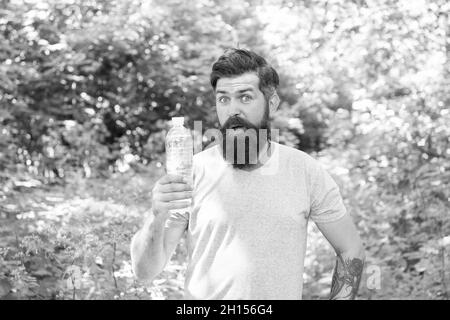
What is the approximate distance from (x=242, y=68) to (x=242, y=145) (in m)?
0.31

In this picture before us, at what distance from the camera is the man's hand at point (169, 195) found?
2.48m

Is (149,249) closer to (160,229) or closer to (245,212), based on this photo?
(160,229)

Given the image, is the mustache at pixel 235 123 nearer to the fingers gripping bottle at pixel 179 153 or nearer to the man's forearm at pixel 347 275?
the fingers gripping bottle at pixel 179 153

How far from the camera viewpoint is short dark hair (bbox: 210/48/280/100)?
2.79 m

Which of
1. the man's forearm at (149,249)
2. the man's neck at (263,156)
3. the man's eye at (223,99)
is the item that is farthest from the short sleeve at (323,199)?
the man's forearm at (149,249)

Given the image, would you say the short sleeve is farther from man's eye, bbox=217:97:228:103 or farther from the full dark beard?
man's eye, bbox=217:97:228:103

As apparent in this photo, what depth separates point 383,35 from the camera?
7.52m

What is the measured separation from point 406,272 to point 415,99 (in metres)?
1.73

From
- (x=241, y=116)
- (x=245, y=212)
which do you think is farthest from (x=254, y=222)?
(x=241, y=116)

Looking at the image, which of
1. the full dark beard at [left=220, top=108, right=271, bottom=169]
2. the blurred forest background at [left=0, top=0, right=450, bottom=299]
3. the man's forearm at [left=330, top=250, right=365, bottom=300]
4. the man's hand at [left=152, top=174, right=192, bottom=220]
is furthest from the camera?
the blurred forest background at [left=0, top=0, right=450, bottom=299]

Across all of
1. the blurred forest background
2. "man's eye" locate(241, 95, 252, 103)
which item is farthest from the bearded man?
the blurred forest background

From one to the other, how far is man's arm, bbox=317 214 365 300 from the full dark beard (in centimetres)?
37

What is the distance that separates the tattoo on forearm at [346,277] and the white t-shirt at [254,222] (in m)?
0.21

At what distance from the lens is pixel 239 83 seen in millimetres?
2777
